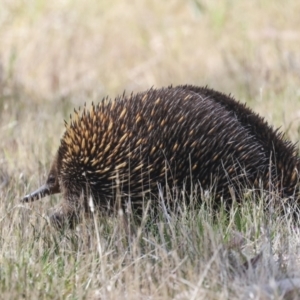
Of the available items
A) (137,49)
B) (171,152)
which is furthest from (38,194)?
(137,49)

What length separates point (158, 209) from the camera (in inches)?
139

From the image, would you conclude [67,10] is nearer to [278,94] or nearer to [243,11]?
[243,11]

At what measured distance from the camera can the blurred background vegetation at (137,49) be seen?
6.57m

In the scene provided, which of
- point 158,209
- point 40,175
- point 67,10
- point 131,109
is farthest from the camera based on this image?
point 67,10

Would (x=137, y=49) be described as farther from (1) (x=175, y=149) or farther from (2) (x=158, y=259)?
(2) (x=158, y=259)

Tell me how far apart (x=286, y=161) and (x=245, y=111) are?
0.34 metres

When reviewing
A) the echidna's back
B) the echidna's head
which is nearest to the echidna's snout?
the echidna's head

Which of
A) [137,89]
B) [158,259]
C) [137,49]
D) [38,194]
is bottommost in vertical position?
[158,259]

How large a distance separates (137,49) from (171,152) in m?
4.46

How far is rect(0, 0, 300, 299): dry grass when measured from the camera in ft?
8.70

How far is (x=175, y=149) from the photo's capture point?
12.1ft

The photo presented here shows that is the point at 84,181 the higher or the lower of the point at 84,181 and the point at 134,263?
the higher

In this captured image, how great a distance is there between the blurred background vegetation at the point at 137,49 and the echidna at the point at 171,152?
224 cm

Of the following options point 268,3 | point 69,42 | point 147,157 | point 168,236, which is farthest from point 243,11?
point 168,236
